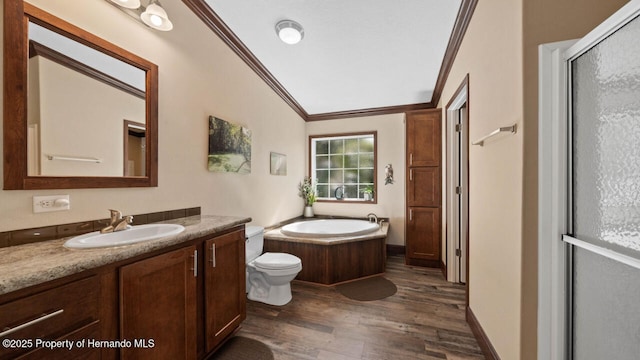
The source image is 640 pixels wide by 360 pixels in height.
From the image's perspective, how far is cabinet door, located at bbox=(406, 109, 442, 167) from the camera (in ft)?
10.4

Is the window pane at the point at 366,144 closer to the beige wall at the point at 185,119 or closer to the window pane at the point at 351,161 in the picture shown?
the window pane at the point at 351,161

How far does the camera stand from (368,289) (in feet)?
8.61

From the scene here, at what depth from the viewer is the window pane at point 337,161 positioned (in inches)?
174

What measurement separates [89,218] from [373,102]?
365 cm

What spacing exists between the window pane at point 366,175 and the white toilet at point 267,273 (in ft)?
7.68

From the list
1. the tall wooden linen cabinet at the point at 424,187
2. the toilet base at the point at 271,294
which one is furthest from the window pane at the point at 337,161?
the toilet base at the point at 271,294

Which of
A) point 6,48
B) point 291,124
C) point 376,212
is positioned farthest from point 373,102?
point 6,48

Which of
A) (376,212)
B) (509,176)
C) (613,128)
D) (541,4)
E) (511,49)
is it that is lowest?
(376,212)

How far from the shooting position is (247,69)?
8.80 ft

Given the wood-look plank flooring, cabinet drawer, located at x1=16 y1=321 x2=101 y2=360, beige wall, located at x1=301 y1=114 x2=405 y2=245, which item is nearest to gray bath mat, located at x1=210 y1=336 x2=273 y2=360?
the wood-look plank flooring

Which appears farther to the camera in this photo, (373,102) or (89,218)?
(373,102)

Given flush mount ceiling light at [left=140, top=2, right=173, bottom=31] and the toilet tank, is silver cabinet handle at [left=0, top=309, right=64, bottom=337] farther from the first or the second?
flush mount ceiling light at [left=140, top=2, right=173, bottom=31]

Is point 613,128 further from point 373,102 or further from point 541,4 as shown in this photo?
point 373,102

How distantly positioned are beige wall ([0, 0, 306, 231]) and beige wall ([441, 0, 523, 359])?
7.32 ft
